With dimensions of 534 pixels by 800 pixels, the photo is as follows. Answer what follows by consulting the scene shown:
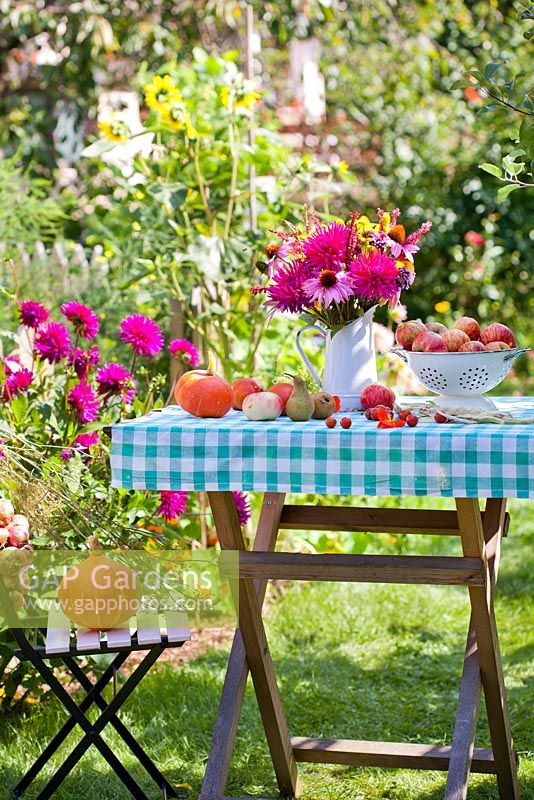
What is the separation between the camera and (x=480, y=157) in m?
7.66

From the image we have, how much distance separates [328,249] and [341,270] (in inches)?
2.2

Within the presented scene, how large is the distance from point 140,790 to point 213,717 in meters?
0.70

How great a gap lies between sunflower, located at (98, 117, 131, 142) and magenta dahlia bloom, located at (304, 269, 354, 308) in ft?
6.80

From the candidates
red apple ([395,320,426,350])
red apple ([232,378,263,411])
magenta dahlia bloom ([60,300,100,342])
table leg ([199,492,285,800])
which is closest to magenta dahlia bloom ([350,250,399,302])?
red apple ([395,320,426,350])

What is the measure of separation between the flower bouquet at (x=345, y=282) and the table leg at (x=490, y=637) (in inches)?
16.2

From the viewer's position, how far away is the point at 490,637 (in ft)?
8.18

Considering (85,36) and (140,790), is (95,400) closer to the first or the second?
(140,790)

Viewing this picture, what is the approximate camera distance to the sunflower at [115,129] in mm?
4316

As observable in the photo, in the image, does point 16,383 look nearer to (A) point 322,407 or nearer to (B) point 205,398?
(B) point 205,398

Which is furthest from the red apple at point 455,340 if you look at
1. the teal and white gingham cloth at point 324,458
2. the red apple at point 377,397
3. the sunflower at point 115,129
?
the sunflower at point 115,129

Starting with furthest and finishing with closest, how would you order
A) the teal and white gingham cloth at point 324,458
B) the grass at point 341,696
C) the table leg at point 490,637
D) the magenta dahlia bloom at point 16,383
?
the magenta dahlia bloom at point 16,383
the grass at point 341,696
the table leg at point 490,637
the teal and white gingham cloth at point 324,458

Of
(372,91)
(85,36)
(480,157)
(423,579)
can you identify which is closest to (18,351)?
(423,579)

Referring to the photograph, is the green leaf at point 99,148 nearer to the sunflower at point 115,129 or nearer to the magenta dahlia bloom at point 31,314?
the sunflower at point 115,129

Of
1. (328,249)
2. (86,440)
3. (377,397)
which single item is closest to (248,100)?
(86,440)
